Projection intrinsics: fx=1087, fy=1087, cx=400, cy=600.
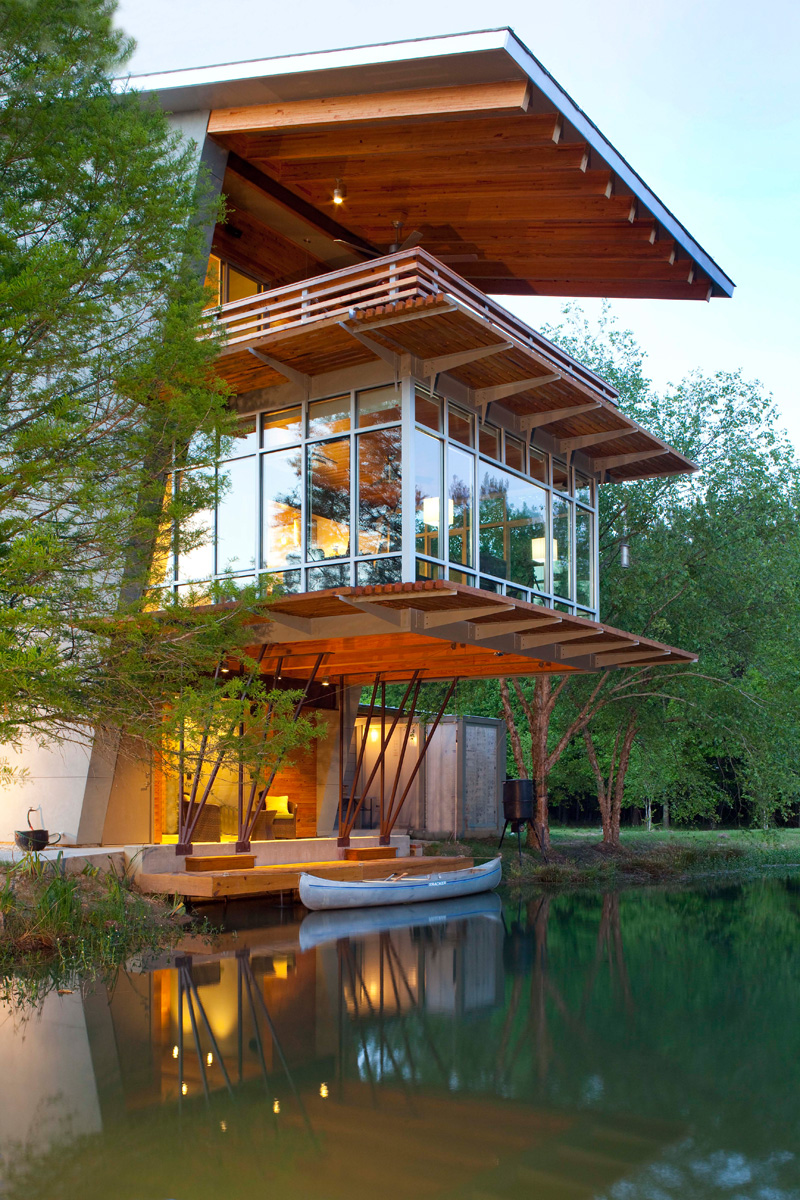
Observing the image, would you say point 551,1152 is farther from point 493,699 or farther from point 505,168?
point 493,699

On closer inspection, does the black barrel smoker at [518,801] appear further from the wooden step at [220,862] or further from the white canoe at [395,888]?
the wooden step at [220,862]

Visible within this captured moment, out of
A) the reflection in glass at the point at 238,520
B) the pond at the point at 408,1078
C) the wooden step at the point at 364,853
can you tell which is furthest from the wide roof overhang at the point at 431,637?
the pond at the point at 408,1078

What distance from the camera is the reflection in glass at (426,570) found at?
1470 cm

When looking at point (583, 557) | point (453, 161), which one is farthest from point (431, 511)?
point (453, 161)

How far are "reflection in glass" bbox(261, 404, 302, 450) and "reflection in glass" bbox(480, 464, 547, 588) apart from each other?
289 cm

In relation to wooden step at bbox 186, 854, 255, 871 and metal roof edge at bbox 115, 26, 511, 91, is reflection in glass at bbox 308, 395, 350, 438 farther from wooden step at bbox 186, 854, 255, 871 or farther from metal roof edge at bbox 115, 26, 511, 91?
wooden step at bbox 186, 854, 255, 871

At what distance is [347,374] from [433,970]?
8.65 m

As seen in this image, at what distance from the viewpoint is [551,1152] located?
511cm

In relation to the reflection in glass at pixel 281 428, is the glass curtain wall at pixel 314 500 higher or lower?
lower

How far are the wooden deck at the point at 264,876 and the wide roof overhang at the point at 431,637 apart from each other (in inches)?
127

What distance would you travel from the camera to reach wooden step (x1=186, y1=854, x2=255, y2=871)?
51.0ft

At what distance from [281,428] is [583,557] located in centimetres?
606

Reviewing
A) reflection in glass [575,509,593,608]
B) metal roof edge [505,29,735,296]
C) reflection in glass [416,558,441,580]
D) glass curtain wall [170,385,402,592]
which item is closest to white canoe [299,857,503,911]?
glass curtain wall [170,385,402,592]

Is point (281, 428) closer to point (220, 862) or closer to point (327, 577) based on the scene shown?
point (327, 577)
